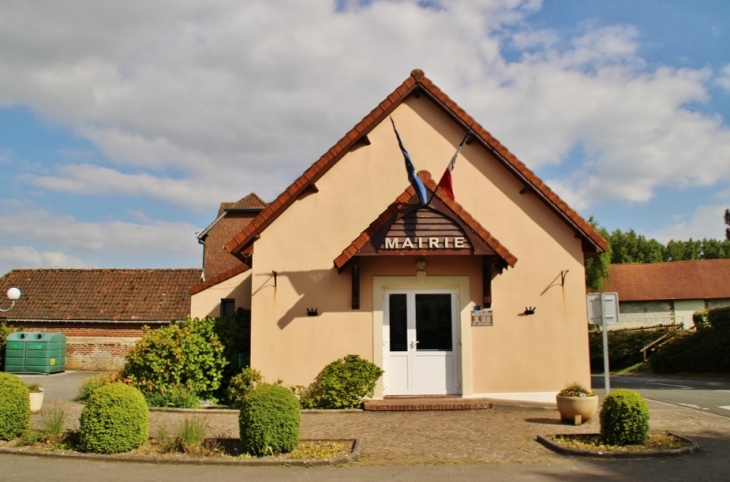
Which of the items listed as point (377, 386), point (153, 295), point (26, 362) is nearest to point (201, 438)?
point (377, 386)

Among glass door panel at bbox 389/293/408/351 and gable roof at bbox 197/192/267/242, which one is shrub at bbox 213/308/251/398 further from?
gable roof at bbox 197/192/267/242

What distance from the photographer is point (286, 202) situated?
1395cm

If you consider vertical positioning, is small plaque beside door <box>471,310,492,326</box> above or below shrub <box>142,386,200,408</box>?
above

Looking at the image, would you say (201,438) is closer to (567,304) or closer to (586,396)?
(586,396)

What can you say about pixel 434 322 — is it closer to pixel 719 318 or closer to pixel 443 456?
pixel 443 456

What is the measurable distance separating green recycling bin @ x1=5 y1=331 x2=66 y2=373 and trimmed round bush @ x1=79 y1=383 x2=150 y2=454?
16.2 meters

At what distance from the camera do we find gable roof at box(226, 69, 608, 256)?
1387 cm

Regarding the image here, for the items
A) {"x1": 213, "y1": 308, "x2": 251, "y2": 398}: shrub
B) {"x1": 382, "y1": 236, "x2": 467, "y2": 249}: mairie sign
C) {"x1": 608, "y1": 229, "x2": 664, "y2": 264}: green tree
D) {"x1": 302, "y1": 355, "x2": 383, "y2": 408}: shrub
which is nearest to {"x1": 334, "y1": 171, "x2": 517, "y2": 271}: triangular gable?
{"x1": 382, "y1": 236, "x2": 467, "y2": 249}: mairie sign

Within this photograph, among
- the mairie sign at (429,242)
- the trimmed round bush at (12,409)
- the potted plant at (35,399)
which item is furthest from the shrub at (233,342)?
the trimmed round bush at (12,409)

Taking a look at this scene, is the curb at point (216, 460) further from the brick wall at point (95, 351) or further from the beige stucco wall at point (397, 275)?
the brick wall at point (95, 351)

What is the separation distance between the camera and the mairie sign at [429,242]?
12.7 m

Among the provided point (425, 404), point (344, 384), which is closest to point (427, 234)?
point (425, 404)

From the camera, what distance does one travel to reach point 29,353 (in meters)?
23.1

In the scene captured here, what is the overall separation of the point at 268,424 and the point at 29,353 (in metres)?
18.4
